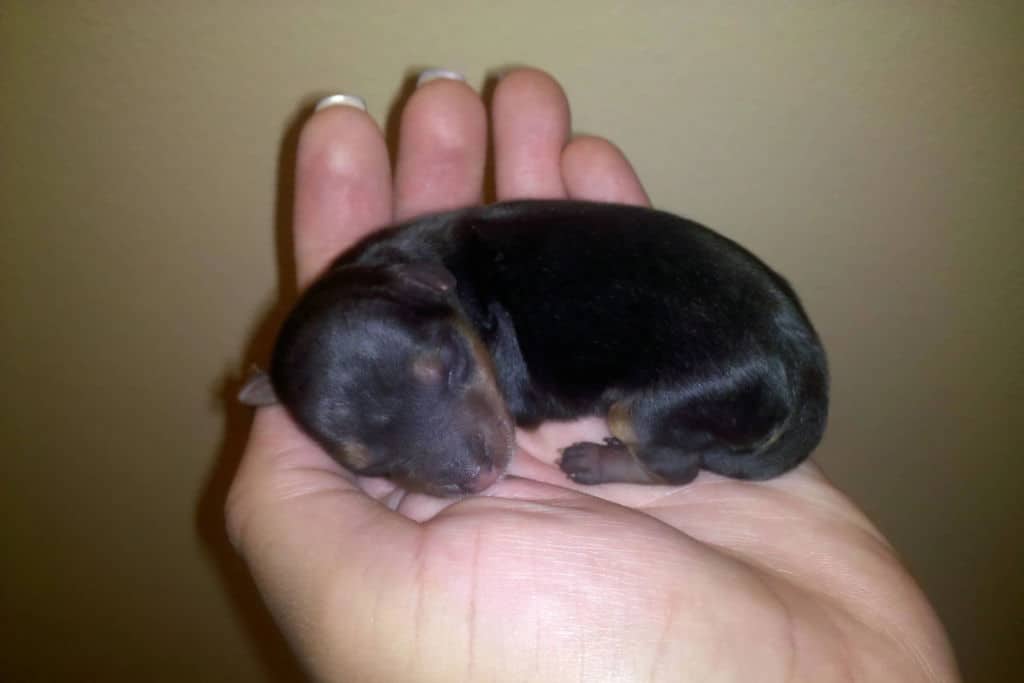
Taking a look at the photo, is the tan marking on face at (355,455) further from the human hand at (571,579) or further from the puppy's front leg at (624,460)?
the puppy's front leg at (624,460)

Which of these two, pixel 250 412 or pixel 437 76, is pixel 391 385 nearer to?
pixel 437 76

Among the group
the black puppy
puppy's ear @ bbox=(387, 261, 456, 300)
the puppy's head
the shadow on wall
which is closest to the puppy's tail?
the black puppy

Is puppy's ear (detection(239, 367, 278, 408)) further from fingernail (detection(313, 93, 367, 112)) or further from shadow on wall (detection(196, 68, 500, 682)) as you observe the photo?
fingernail (detection(313, 93, 367, 112))

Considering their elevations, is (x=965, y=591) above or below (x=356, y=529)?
below

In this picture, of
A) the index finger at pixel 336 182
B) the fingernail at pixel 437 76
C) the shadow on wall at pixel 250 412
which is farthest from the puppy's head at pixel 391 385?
the shadow on wall at pixel 250 412

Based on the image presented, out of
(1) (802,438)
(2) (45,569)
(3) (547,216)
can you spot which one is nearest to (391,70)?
(3) (547,216)

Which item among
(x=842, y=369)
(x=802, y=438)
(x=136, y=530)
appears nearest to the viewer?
(x=802, y=438)

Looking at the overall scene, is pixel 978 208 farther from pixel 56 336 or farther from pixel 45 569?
pixel 45 569
